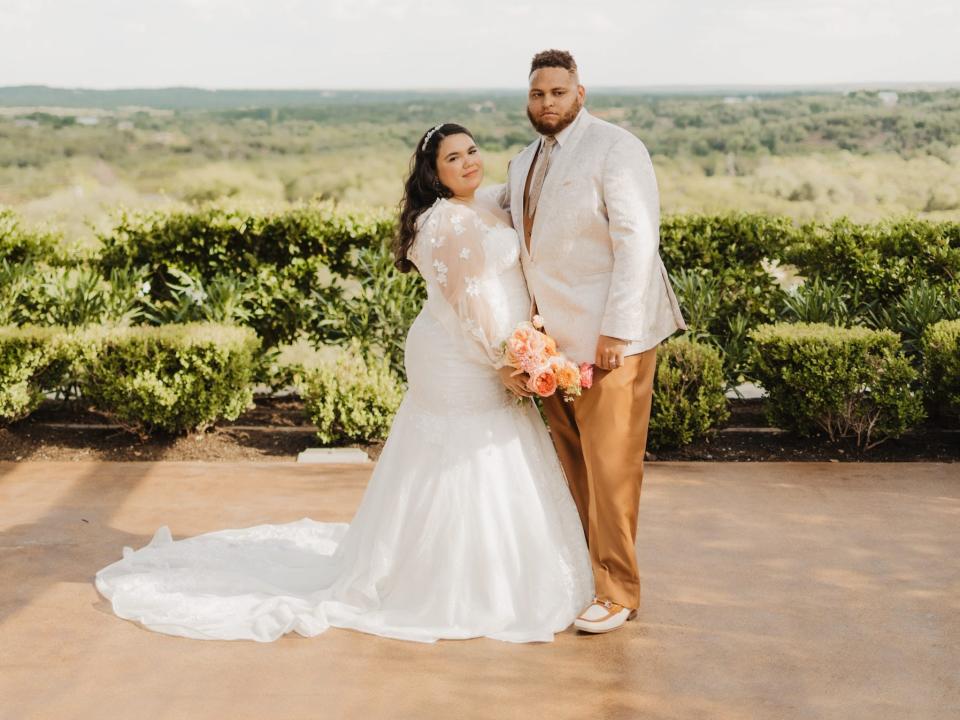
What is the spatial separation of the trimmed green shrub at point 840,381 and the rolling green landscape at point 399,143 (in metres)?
6.11

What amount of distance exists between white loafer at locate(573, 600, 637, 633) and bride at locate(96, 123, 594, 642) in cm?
8

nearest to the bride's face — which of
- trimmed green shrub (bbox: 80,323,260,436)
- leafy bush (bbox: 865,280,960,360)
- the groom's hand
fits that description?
the groom's hand

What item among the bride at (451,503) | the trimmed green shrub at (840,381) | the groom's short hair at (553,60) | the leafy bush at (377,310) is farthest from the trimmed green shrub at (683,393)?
the groom's short hair at (553,60)

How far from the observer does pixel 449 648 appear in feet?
11.2

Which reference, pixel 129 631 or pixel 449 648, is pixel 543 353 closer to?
pixel 449 648

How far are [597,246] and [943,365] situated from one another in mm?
3282

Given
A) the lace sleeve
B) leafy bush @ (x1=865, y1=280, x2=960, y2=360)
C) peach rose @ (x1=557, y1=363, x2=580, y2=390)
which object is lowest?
leafy bush @ (x1=865, y1=280, x2=960, y2=360)

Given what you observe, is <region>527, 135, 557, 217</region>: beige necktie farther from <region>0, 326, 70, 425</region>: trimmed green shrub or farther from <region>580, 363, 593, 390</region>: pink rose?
<region>0, 326, 70, 425</region>: trimmed green shrub

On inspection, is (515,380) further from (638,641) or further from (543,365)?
(638,641)

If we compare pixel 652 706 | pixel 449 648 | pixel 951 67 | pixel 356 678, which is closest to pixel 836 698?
pixel 652 706

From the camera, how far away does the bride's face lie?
11.8 feet

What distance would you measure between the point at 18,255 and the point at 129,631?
444cm

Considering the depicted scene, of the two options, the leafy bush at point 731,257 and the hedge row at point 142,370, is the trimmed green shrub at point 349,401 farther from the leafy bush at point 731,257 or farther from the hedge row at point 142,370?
the leafy bush at point 731,257

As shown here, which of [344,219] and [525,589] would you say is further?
[344,219]
